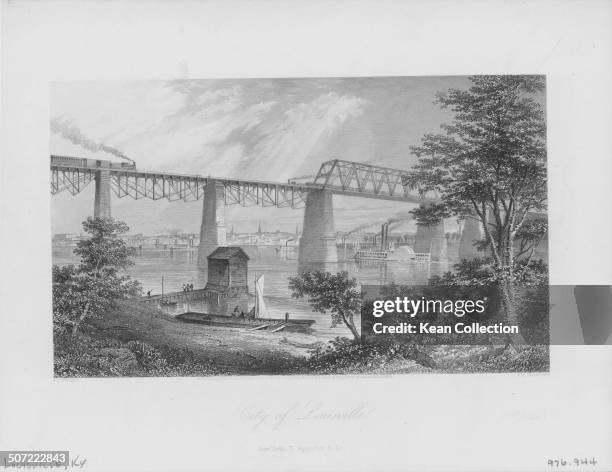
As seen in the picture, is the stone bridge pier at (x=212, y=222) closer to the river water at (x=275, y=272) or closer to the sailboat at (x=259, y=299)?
the river water at (x=275, y=272)

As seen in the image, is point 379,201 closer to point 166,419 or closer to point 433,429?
point 433,429

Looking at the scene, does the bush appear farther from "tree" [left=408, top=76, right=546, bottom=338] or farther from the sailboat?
"tree" [left=408, top=76, right=546, bottom=338]

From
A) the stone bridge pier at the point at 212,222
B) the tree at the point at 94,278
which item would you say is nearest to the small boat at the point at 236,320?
the stone bridge pier at the point at 212,222

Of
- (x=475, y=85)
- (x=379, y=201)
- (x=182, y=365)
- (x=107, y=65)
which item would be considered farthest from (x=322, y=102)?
(x=182, y=365)

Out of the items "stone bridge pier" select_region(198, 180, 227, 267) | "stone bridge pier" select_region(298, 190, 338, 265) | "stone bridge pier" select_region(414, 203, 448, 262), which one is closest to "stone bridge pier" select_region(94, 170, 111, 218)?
"stone bridge pier" select_region(198, 180, 227, 267)

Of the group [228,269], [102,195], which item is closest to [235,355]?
[228,269]

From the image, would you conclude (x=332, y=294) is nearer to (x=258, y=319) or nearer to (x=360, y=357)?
(x=360, y=357)
